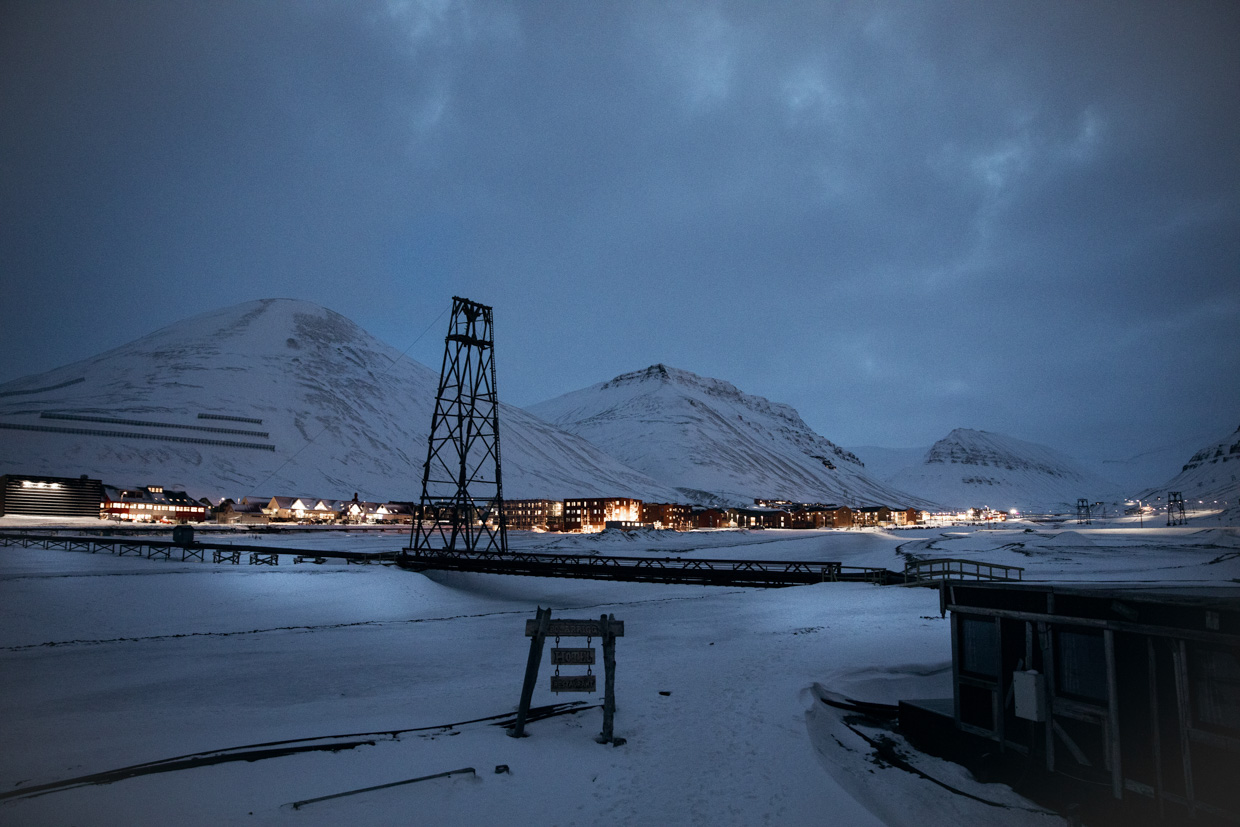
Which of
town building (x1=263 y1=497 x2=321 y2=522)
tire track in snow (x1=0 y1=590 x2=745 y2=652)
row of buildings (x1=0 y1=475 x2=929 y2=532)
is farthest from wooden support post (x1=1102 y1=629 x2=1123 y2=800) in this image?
town building (x1=263 y1=497 x2=321 y2=522)

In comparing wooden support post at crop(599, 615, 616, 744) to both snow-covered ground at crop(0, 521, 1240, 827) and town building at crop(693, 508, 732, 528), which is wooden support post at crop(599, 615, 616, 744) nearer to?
snow-covered ground at crop(0, 521, 1240, 827)

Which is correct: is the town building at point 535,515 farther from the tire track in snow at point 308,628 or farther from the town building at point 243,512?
the tire track in snow at point 308,628

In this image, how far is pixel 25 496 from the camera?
273 feet

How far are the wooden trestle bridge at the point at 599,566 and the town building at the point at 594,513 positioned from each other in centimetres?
8166

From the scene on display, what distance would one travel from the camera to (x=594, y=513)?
5246 inches

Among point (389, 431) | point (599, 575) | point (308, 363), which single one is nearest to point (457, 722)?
point (599, 575)

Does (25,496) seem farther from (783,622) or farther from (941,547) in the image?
(941,547)

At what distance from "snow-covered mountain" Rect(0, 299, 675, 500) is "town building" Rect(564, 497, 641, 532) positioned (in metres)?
31.3

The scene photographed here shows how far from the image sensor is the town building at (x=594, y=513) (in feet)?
435

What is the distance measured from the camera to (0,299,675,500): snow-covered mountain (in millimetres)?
121000

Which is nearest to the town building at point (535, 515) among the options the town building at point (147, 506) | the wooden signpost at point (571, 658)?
the town building at point (147, 506)

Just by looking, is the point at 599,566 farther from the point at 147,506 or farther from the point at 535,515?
the point at 535,515

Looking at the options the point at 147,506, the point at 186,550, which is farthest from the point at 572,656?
the point at 147,506

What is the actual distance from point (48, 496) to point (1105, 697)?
11450 centimetres
